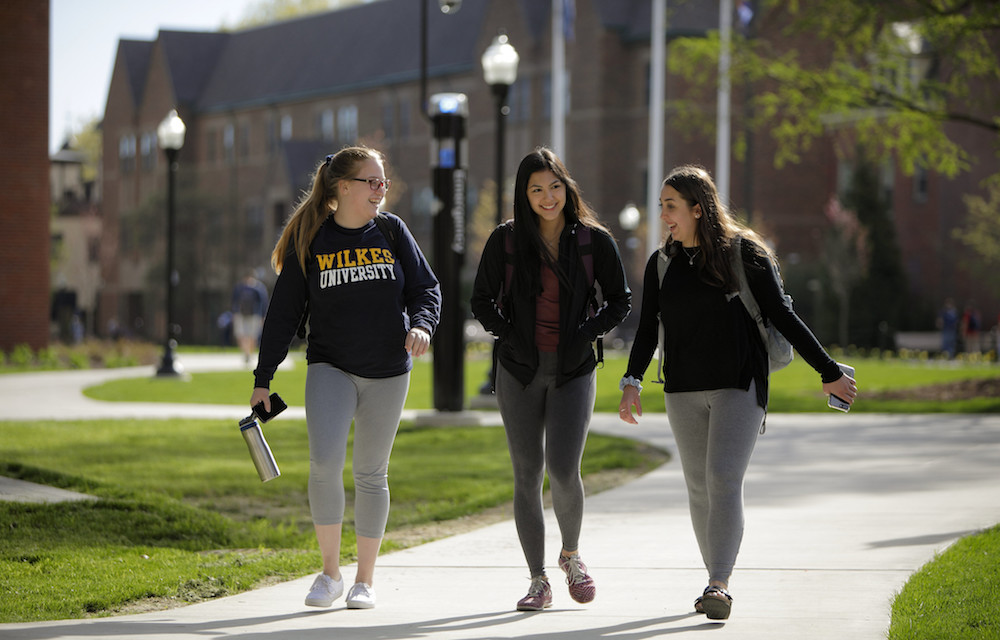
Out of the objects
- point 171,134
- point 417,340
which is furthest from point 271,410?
point 171,134

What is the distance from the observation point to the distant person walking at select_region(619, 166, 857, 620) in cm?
584

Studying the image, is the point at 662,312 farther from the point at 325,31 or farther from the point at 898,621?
the point at 325,31

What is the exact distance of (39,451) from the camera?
12.0 meters

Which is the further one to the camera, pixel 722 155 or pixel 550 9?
pixel 550 9

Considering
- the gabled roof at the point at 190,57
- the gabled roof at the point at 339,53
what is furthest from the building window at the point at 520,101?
the gabled roof at the point at 190,57

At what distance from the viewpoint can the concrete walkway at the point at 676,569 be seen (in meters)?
5.59

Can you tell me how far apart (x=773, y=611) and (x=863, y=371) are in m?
21.7

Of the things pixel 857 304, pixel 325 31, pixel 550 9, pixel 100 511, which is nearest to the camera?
pixel 100 511

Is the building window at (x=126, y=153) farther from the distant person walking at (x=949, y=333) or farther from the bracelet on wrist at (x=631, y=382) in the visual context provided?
the bracelet on wrist at (x=631, y=382)

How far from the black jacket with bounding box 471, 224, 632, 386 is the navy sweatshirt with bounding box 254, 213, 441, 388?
304 millimetres

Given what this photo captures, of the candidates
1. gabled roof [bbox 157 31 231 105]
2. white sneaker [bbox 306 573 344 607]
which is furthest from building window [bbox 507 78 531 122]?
white sneaker [bbox 306 573 344 607]

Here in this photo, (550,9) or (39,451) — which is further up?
(550,9)

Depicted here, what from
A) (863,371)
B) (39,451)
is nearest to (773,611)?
(39,451)

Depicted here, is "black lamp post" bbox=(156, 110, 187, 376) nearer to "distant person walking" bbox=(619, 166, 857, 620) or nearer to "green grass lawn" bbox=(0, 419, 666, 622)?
"green grass lawn" bbox=(0, 419, 666, 622)
